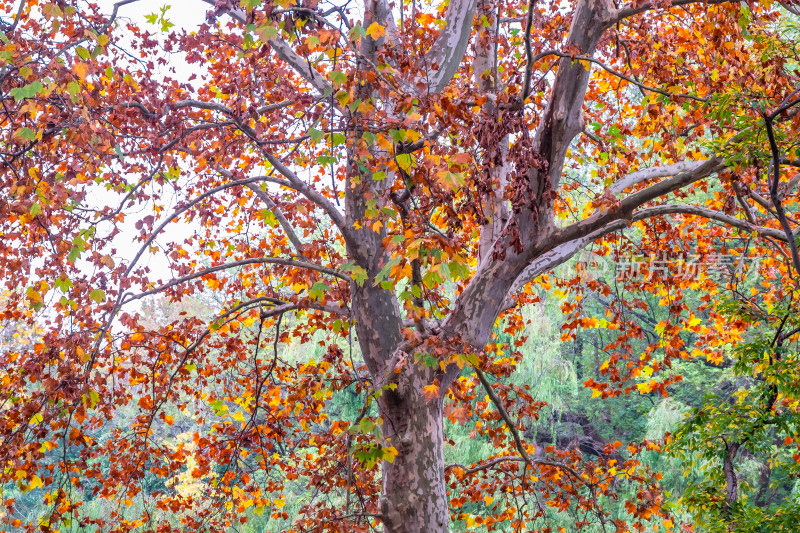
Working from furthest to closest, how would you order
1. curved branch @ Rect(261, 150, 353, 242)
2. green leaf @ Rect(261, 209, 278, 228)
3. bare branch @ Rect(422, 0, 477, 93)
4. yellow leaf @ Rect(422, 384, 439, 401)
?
1. green leaf @ Rect(261, 209, 278, 228)
2. bare branch @ Rect(422, 0, 477, 93)
3. curved branch @ Rect(261, 150, 353, 242)
4. yellow leaf @ Rect(422, 384, 439, 401)

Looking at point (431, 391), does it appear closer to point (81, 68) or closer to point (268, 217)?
point (268, 217)

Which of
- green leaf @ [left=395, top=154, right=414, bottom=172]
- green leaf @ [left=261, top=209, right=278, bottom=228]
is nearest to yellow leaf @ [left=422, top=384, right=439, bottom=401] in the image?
green leaf @ [left=395, top=154, right=414, bottom=172]

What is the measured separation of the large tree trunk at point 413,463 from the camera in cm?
378

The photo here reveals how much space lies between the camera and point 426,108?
3.07 metres

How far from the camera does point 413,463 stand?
3.82 m

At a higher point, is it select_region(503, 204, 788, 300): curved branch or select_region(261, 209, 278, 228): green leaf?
select_region(261, 209, 278, 228): green leaf

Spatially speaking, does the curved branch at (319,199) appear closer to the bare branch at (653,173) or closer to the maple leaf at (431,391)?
the maple leaf at (431,391)

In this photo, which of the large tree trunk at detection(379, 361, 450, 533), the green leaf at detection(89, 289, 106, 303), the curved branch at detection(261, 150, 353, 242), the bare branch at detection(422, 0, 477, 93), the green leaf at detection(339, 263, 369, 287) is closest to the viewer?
the green leaf at detection(89, 289, 106, 303)

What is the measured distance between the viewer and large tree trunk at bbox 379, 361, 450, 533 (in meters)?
3.78

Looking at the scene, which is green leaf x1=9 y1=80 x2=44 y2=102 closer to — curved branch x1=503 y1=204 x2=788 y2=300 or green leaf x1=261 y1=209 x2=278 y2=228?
green leaf x1=261 y1=209 x2=278 y2=228

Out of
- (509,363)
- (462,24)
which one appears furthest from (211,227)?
(462,24)

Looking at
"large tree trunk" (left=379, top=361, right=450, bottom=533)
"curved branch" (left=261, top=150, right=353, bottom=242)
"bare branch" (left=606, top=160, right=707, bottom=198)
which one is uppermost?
"bare branch" (left=606, top=160, right=707, bottom=198)

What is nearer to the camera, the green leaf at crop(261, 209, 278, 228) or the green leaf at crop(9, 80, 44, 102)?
the green leaf at crop(9, 80, 44, 102)

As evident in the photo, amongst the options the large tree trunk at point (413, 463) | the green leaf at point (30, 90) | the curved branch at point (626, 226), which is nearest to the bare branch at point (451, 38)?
the curved branch at point (626, 226)
